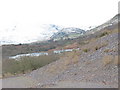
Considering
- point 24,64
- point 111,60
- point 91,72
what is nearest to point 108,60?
point 111,60

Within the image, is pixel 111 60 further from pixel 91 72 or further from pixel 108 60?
pixel 91 72

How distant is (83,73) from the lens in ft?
43.2

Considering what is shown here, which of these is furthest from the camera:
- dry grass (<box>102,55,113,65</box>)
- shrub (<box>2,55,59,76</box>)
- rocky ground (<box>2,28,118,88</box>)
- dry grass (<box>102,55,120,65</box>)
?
shrub (<box>2,55,59,76</box>)

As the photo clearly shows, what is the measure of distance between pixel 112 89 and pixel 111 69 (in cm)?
271

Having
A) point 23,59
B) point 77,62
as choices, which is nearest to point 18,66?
point 23,59

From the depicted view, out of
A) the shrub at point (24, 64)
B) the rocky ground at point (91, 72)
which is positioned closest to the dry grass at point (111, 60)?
the rocky ground at point (91, 72)

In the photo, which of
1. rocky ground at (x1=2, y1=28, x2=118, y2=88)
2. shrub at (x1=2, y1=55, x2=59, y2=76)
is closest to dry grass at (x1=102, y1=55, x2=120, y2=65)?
rocky ground at (x1=2, y1=28, x2=118, y2=88)

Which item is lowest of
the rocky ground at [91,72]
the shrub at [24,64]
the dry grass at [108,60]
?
the shrub at [24,64]

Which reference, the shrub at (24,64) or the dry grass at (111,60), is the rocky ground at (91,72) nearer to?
the dry grass at (111,60)

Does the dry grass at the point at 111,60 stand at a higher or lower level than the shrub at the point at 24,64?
higher

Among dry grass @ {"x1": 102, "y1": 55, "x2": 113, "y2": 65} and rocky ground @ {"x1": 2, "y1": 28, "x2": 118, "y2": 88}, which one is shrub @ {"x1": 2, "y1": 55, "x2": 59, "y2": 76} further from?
dry grass @ {"x1": 102, "y1": 55, "x2": 113, "y2": 65}

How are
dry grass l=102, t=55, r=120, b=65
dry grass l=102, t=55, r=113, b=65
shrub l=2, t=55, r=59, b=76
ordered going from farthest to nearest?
shrub l=2, t=55, r=59, b=76 → dry grass l=102, t=55, r=113, b=65 → dry grass l=102, t=55, r=120, b=65

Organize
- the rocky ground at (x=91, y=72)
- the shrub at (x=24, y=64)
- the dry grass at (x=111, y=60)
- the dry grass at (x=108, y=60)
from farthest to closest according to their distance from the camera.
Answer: the shrub at (x=24, y=64), the dry grass at (x=108, y=60), the dry grass at (x=111, y=60), the rocky ground at (x=91, y=72)

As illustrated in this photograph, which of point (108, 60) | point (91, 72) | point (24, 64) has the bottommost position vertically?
point (24, 64)
